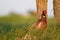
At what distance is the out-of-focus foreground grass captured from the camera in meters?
1.74

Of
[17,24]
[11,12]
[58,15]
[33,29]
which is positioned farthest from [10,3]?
[58,15]

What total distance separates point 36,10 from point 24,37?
288 millimetres

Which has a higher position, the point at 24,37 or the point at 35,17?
the point at 35,17

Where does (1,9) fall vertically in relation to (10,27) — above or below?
above

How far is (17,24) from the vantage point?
70.5 inches

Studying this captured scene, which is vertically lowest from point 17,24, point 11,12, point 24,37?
point 24,37

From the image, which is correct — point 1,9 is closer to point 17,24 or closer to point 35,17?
Answer: point 17,24

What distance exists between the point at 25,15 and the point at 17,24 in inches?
4.6

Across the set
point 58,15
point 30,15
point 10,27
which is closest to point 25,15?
point 30,15

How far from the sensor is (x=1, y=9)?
181 centimetres

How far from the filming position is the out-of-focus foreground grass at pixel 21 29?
1744 millimetres

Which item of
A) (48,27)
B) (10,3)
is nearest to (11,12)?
(10,3)

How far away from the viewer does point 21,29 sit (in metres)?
1.78

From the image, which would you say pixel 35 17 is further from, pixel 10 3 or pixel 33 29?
pixel 10 3
